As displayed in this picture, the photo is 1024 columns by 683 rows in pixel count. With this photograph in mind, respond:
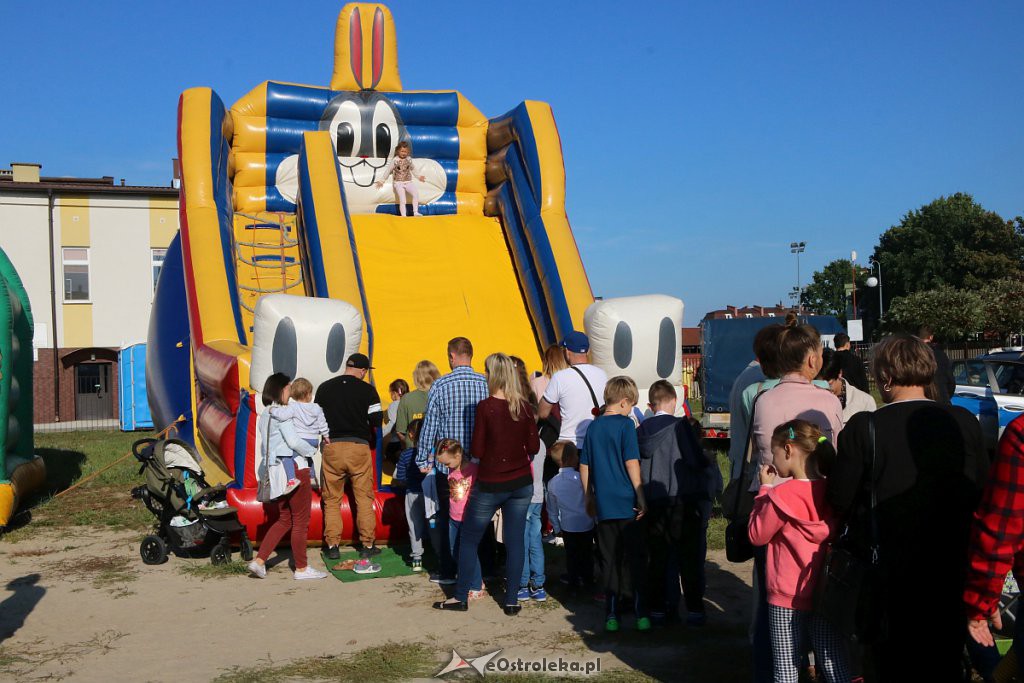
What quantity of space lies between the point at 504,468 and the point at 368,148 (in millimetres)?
7597

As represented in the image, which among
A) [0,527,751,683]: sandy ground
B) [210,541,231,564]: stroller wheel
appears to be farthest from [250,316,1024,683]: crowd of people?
[210,541,231,564]: stroller wheel

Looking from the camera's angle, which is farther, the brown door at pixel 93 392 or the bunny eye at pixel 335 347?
the brown door at pixel 93 392

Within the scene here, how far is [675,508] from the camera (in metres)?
4.92

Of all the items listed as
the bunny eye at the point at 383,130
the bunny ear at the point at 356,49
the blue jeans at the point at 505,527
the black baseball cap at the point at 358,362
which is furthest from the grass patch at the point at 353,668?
the bunny ear at the point at 356,49

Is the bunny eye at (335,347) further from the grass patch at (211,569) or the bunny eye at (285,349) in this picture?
the grass patch at (211,569)

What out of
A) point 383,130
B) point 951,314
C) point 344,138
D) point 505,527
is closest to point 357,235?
point 344,138

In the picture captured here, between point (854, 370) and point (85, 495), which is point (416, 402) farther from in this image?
point (85, 495)

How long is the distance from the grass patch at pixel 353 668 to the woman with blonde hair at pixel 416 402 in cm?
204

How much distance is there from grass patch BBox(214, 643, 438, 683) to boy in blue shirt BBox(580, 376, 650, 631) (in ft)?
3.23

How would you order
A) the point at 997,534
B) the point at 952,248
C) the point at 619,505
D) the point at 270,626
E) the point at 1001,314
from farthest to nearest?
1. the point at 952,248
2. the point at 1001,314
3. the point at 270,626
4. the point at 619,505
5. the point at 997,534

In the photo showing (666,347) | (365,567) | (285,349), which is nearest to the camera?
(365,567)

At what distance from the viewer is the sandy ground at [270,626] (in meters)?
4.48

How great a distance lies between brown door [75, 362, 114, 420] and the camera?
2656 cm

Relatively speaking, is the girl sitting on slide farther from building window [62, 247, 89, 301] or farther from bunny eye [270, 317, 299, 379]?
building window [62, 247, 89, 301]
